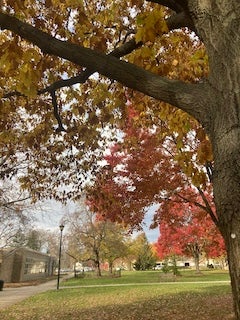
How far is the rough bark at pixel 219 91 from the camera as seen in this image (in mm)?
1995

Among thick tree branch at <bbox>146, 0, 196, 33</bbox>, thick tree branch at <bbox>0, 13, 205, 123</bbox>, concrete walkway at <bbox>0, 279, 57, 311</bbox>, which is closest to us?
thick tree branch at <bbox>0, 13, 205, 123</bbox>

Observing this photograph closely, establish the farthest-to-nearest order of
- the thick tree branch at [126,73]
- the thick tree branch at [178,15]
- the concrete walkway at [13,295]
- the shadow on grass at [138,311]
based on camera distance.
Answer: the concrete walkway at [13,295] → the shadow on grass at [138,311] → the thick tree branch at [178,15] → the thick tree branch at [126,73]

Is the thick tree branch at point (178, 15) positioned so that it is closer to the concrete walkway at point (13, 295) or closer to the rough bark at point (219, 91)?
the rough bark at point (219, 91)

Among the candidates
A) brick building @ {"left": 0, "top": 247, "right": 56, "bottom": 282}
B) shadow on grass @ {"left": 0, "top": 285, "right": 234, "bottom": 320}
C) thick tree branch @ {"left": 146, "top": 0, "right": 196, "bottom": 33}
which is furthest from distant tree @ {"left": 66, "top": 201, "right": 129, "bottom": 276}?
thick tree branch @ {"left": 146, "top": 0, "right": 196, "bottom": 33}

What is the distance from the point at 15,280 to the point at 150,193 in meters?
36.3

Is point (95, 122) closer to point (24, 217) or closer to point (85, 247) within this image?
point (24, 217)

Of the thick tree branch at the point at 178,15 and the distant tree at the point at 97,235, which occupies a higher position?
the distant tree at the point at 97,235

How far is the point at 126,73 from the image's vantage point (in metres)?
2.68

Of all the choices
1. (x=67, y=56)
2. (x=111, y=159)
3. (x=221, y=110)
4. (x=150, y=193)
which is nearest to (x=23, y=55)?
(x=67, y=56)

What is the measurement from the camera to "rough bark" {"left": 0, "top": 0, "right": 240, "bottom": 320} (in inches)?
78.5

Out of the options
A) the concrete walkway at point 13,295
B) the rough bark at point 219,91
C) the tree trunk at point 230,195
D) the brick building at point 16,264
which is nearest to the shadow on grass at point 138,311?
the concrete walkway at point 13,295

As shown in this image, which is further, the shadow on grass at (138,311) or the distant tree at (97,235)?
the distant tree at (97,235)

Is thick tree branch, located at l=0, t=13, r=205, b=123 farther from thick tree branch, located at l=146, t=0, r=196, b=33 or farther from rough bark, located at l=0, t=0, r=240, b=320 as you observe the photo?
thick tree branch, located at l=146, t=0, r=196, b=33

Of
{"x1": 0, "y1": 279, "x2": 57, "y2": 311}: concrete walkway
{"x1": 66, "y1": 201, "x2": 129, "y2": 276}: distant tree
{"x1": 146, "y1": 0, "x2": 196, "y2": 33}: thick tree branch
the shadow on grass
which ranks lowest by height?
the shadow on grass
